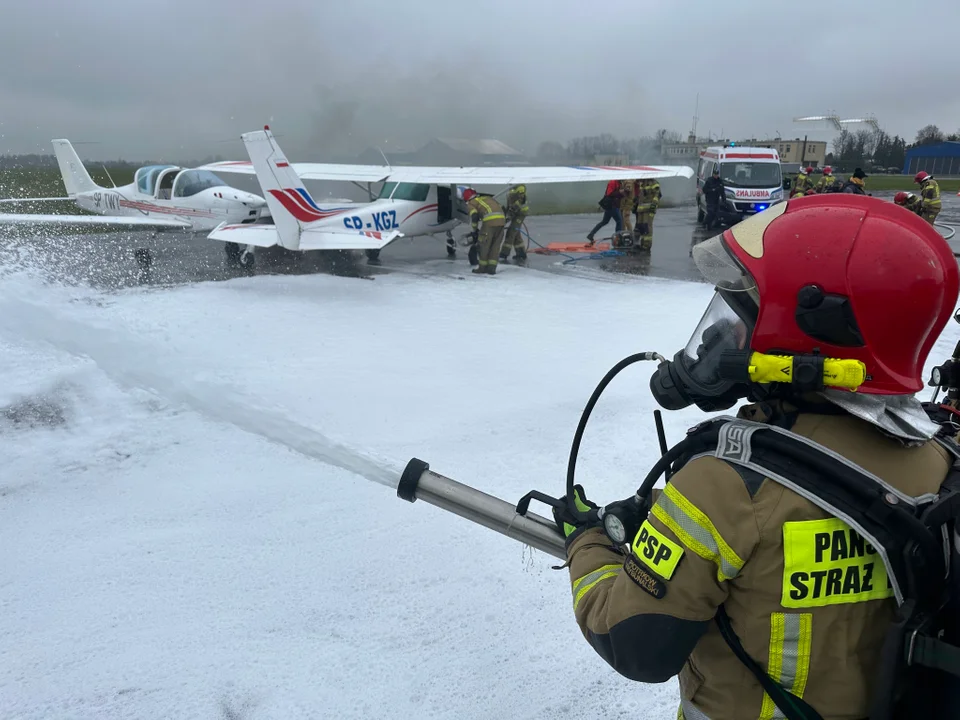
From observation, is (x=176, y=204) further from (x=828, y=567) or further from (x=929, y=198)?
(x=929, y=198)

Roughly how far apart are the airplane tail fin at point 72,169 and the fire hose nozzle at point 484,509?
19327mm

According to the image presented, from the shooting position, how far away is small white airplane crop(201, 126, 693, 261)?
1077 centimetres

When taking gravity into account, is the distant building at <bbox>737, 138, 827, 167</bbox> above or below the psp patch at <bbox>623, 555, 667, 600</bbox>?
above

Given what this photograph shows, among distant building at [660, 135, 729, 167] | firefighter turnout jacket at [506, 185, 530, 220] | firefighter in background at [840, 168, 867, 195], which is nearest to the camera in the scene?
firefighter turnout jacket at [506, 185, 530, 220]

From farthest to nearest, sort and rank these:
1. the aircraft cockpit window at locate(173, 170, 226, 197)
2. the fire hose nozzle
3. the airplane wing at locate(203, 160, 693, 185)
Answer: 1. the aircraft cockpit window at locate(173, 170, 226, 197)
2. the airplane wing at locate(203, 160, 693, 185)
3. the fire hose nozzle

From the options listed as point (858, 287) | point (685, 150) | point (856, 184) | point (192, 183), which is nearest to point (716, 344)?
point (858, 287)

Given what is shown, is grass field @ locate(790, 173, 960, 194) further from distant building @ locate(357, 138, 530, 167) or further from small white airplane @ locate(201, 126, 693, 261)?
small white airplane @ locate(201, 126, 693, 261)

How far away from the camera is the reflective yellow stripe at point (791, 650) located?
112cm

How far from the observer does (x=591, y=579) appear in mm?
1401

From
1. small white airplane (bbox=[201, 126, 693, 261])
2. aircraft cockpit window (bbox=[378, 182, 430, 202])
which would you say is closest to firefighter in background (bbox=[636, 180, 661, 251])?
small white airplane (bbox=[201, 126, 693, 261])

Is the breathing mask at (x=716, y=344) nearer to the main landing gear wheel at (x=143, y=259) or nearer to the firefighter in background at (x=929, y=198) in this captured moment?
the main landing gear wheel at (x=143, y=259)

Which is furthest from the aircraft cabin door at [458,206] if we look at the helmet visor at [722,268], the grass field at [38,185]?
the grass field at [38,185]

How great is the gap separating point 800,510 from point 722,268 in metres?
0.59

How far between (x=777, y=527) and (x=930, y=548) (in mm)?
253
